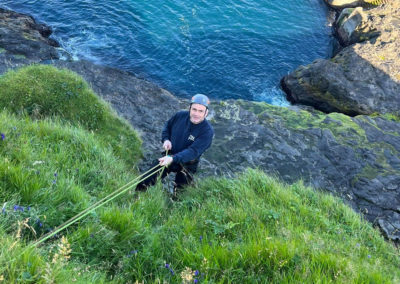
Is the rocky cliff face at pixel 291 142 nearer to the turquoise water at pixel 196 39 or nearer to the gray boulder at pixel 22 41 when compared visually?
the gray boulder at pixel 22 41

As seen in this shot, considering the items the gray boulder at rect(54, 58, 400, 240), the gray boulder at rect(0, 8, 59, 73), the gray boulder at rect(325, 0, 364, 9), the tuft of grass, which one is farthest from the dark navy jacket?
the gray boulder at rect(325, 0, 364, 9)

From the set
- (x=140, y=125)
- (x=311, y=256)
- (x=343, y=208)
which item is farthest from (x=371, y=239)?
(x=140, y=125)

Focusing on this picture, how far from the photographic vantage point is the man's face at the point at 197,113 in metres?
6.70

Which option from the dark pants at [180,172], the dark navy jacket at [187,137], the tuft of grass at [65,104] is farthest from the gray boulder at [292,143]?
the dark navy jacket at [187,137]

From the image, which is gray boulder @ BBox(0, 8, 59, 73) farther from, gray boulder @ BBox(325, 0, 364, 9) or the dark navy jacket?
gray boulder @ BBox(325, 0, 364, 9)

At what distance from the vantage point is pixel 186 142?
7148mm

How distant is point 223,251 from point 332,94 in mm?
13955

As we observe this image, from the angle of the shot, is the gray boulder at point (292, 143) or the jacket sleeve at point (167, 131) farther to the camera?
the gray boulder at point (292, 143)

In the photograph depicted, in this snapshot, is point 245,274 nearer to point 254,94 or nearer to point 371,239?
point 371,239

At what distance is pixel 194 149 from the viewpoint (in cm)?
688

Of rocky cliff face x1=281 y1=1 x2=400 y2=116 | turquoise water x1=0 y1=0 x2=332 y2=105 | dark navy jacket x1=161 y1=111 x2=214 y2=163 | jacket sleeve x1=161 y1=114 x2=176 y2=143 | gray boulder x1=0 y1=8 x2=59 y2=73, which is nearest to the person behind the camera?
dark navy jacket x1=161 y1=111 x2=214 y2=163

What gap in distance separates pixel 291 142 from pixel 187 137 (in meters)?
5.15

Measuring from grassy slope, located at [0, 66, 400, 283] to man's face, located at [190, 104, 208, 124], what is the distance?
1377 mm

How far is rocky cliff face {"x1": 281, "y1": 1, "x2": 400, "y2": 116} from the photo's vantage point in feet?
50.6
